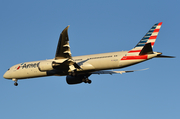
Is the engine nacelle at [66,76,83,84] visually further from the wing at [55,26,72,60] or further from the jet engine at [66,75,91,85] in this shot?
the wing at [55,26,72,60]

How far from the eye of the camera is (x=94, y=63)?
3000cm

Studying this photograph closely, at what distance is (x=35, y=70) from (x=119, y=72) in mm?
10632

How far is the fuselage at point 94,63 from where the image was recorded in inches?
1142

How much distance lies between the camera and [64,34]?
2489 cm

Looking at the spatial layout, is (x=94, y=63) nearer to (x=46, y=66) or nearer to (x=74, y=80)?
(x=46, y=66)

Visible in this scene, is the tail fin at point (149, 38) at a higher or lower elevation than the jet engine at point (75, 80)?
higher

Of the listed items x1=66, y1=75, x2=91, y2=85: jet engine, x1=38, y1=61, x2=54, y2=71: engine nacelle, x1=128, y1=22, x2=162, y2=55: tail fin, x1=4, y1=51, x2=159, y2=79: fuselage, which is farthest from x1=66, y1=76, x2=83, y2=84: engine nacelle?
x1=128, y1=22, x2=162, y2=55: tail fin

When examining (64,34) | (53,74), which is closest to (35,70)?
(53,74)

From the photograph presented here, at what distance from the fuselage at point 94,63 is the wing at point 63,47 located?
259cm

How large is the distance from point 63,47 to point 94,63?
5.00 metres

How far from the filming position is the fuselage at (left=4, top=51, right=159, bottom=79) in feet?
95.1

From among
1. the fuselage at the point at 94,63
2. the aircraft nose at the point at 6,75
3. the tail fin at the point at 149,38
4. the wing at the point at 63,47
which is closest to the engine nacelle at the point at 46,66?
the fuselage at the point at 94,63

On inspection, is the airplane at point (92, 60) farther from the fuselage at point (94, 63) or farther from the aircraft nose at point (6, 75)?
the aircraft nose at point (6, 75)

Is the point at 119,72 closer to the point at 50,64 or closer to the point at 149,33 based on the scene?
the point at 149,33
